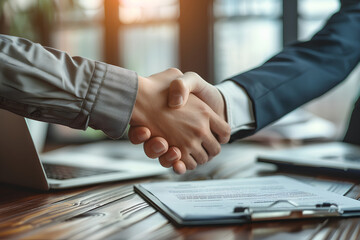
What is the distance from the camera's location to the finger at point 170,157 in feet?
2.98

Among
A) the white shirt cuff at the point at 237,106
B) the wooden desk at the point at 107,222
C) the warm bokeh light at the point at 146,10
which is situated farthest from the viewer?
the warm bokeh light at the point at 146,10

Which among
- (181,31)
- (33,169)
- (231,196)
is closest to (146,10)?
(181,31)

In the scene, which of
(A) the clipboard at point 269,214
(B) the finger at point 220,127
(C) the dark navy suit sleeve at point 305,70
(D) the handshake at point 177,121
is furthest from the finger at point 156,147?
(A) the clipboard at point 269,214

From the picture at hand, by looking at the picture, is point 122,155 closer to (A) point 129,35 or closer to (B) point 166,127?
(B) point 166,127

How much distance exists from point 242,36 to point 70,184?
2.95m

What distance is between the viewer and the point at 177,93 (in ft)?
2.91

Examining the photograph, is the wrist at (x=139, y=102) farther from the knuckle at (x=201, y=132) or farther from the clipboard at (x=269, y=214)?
the clipboard at (x=269, y=214)

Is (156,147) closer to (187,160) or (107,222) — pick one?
(187,160)

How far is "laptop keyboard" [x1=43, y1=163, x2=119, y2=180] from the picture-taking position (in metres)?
0.83

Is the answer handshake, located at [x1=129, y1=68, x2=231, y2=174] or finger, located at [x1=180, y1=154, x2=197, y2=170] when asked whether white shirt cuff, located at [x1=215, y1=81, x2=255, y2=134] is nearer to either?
handshake, located at [x1=129, y1=68, x2=231, y2=174]

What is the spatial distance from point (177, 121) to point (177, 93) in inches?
3.1

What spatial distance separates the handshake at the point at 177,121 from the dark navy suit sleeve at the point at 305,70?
12 centimetres

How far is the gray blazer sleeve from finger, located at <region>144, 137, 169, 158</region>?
86mm

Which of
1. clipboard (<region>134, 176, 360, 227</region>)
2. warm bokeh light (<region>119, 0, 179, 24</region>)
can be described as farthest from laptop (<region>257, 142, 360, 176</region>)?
warm bokeh light (<region>119, 0, 179, 24</region>)
